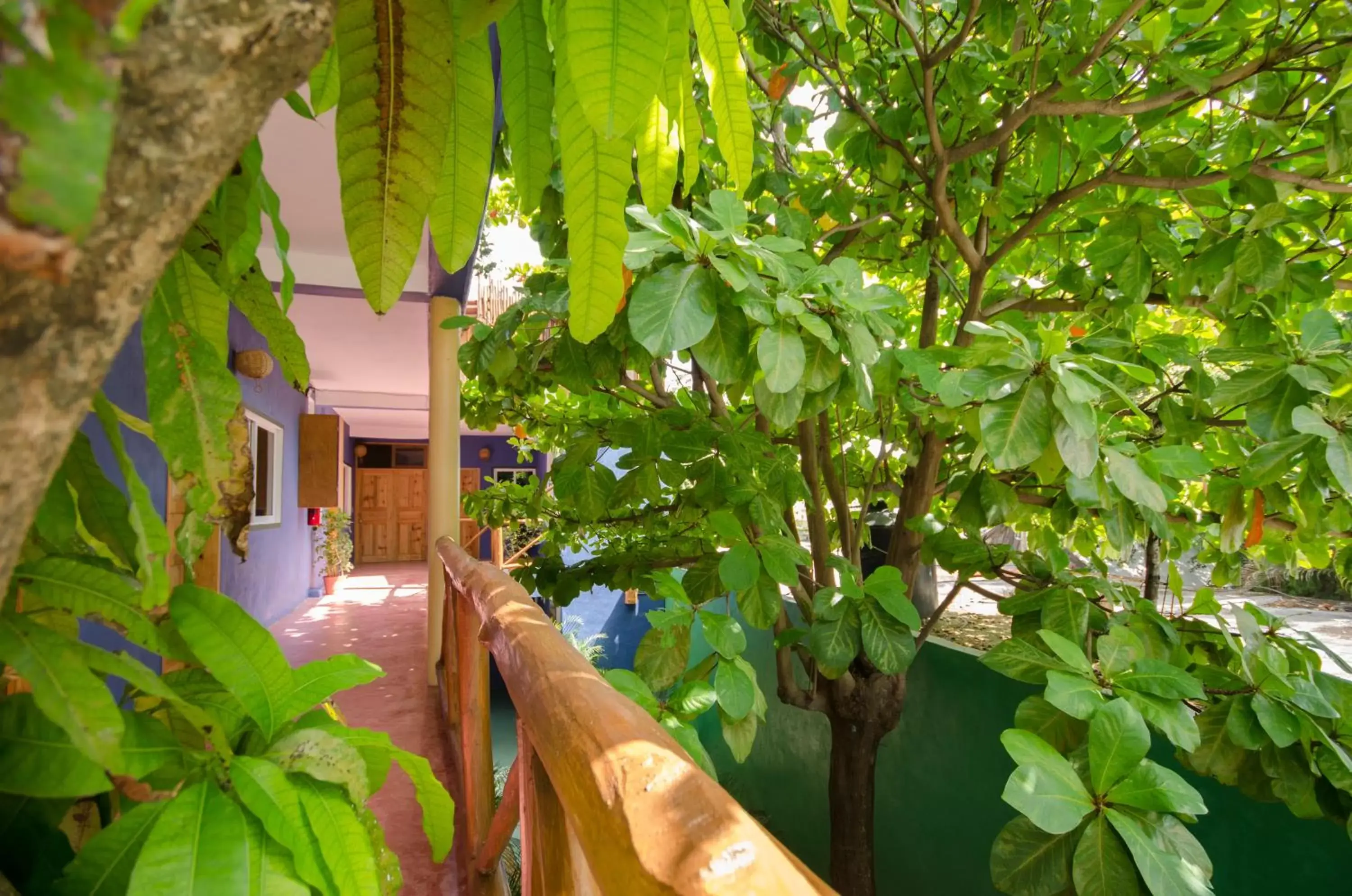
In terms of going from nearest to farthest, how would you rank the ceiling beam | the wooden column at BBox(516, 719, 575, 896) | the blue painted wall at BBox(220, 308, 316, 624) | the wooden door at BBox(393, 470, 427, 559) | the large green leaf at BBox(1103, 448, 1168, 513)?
1. the wooden column at BBox(516, 719, 575, 896)
2. the large green leaf at BBox(1103, 448, 1168, 513)
3. the blue painted wall at BBox(220, 308, 316, 624)
4. the ceiling beam
5. the wooden door at BBox(393, 470, 427, 559)

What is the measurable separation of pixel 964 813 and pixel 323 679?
3690mm

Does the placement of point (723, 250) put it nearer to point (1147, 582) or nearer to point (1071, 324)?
point (1071, 324)

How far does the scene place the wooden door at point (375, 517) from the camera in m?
16.0

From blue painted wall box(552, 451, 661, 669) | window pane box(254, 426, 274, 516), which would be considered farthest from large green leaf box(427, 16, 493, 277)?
blue painted wall box(552, 451, 661, 669)

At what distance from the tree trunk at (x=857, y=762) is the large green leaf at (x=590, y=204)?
101 inches

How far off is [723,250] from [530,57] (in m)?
0.91

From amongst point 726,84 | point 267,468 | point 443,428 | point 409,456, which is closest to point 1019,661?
point 726,84

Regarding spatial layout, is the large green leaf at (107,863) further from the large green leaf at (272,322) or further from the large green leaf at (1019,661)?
the large green leaf at (1019,661)

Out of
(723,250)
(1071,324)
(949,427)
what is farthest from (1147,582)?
(723,250)

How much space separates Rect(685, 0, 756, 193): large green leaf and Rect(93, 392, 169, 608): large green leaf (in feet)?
1.39

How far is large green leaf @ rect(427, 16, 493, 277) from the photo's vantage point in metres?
0.58

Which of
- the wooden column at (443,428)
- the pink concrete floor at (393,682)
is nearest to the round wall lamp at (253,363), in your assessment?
the wooden column at (443,428)

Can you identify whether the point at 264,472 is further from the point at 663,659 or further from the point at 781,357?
the point at 781,357

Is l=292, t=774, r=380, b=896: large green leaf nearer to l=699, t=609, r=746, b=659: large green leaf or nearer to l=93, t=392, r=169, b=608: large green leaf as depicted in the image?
l=93, t=392, r=169, b=608: large green leaf
